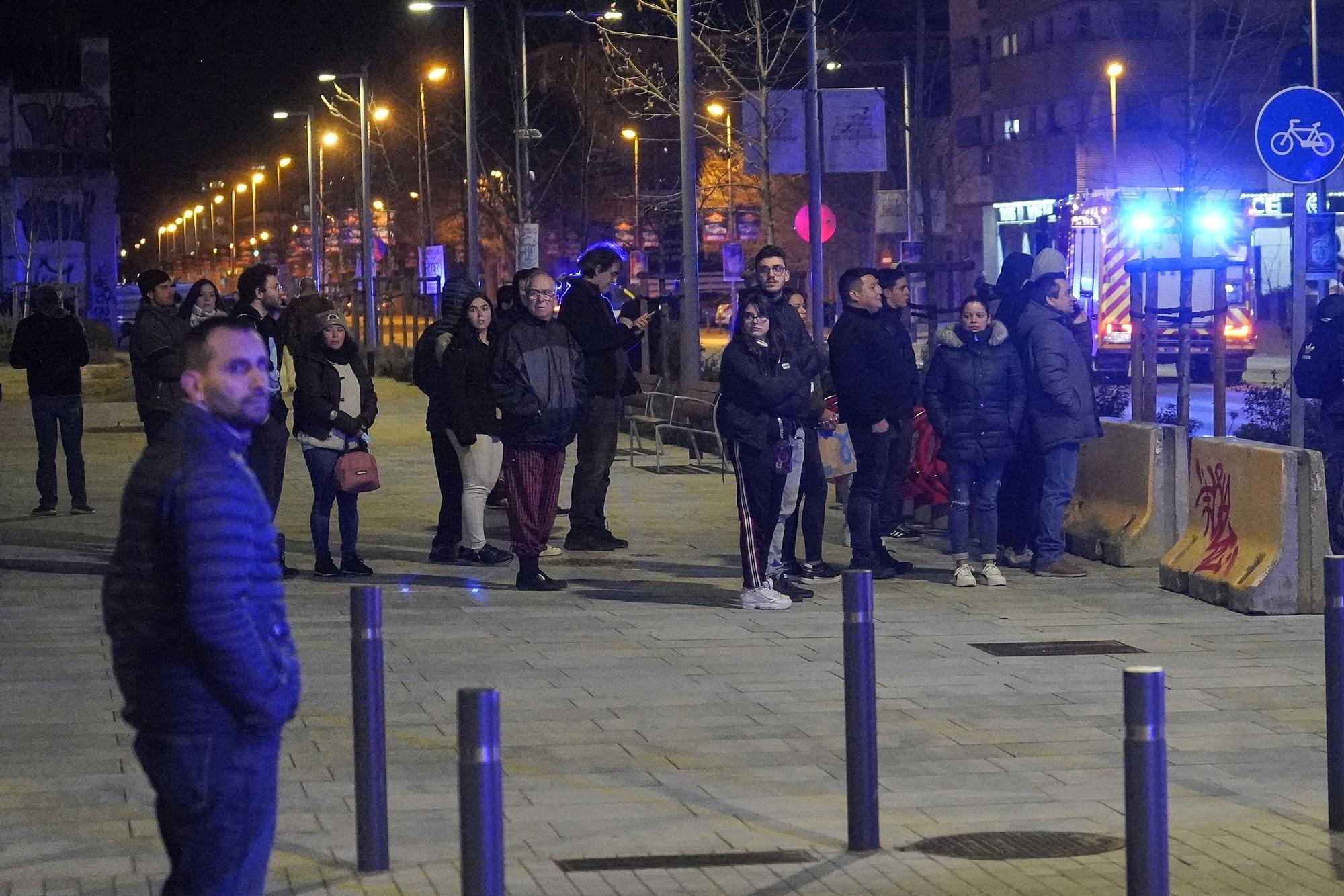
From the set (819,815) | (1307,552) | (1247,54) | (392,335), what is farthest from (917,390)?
(1247,54)

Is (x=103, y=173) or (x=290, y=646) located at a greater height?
(x=103, y=173)

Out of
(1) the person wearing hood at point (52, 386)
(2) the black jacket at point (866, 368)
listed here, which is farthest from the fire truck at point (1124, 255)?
(2) the black jacket at point (866, 368)

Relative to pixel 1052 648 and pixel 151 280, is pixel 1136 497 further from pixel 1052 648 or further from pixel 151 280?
pixel 151 280

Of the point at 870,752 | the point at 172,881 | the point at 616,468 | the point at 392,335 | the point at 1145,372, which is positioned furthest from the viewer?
the point at 392,335

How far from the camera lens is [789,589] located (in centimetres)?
1231

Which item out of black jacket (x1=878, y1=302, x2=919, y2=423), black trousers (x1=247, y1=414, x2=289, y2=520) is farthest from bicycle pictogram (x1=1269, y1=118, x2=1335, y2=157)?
black trousers (x1=247, y1=414, x2=289, y2=520)

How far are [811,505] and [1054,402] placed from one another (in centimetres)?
158

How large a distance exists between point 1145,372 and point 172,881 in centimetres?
1224

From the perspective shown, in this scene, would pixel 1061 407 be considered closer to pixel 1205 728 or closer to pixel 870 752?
pixel 1205 728

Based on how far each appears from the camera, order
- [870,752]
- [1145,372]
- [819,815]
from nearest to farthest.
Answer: [870,752] < [819,815] < [1145,372]

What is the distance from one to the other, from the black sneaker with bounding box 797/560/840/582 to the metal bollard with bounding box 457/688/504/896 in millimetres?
8579

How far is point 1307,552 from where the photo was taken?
11656mm

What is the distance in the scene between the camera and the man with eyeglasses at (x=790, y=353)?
1193cm

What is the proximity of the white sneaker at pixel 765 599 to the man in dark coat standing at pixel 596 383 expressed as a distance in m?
2.66
